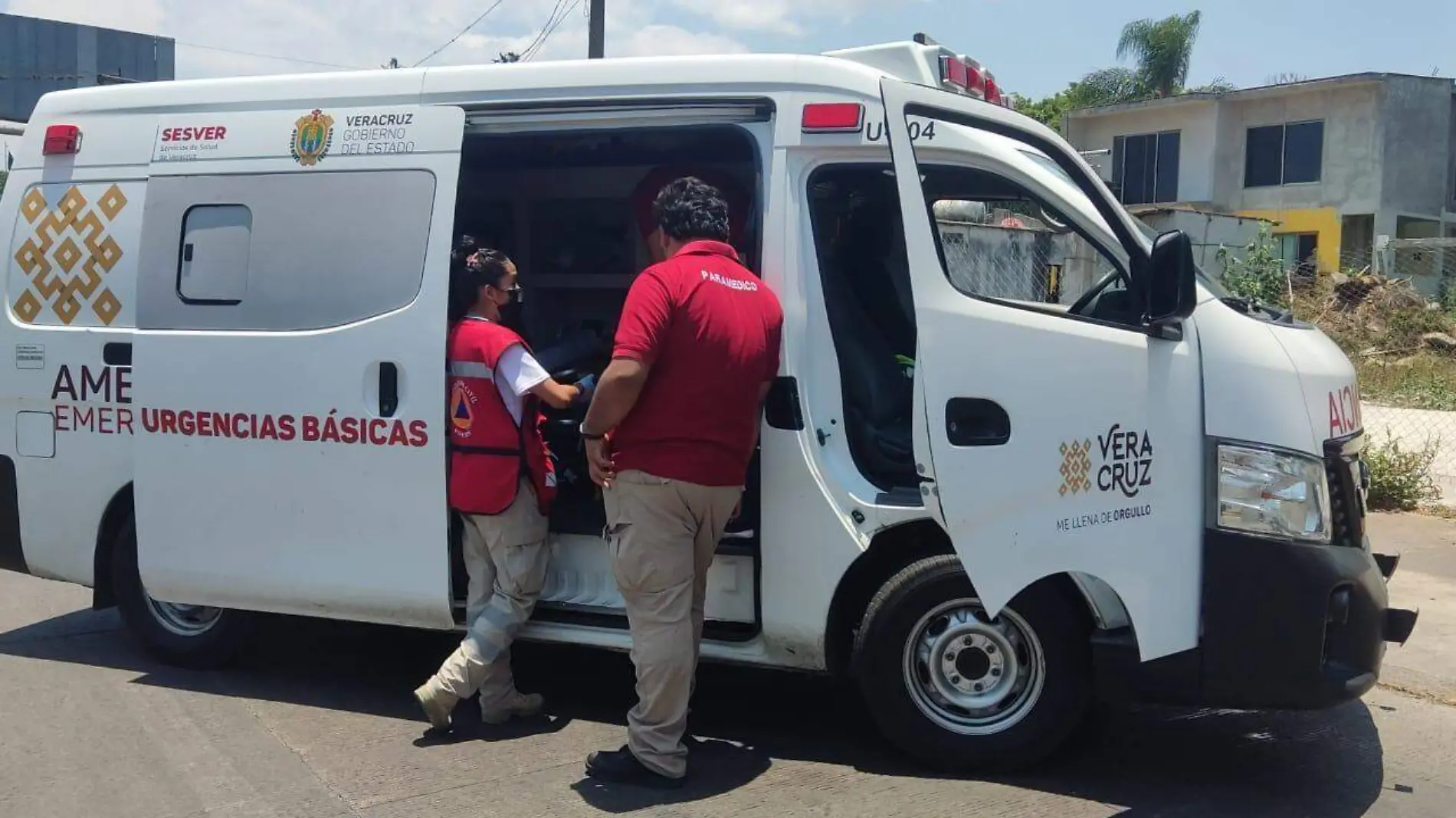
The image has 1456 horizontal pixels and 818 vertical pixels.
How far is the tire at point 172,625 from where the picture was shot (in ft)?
17.9

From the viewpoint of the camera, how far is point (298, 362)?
489 centimetres

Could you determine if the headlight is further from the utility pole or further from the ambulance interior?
the utility pole

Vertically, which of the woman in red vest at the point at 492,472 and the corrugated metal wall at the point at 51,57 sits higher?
the corrugated metal wall at the point at 51,57

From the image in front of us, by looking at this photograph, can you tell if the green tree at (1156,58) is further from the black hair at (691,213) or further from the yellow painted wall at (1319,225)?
the black hair at (691,213)

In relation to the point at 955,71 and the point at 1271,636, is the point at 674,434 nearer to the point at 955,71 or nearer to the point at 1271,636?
the point at 955,71

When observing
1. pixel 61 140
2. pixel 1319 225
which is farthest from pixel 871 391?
pixel 1319 225

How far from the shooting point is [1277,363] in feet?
13.0

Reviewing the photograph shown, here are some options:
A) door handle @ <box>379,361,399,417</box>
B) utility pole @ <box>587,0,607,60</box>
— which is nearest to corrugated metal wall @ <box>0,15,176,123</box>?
utility pole @ <box>587,0,607,60</box>

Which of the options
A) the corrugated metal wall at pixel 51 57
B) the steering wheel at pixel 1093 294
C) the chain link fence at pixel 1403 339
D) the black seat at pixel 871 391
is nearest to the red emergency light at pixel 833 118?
the black seat at pixel 871 391

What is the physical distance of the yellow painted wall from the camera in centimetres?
2642

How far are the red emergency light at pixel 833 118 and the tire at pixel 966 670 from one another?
1.51 m

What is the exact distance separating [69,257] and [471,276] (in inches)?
80.0

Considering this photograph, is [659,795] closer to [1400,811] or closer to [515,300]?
[515,300]

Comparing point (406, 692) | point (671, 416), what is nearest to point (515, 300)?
point (671, 416)
